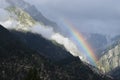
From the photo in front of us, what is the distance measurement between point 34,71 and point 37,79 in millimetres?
6608

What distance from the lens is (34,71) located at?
177m

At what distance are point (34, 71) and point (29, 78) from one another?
502cm

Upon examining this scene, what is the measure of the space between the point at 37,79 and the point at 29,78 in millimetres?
4787

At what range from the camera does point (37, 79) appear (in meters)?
172

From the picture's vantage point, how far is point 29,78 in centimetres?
17438
